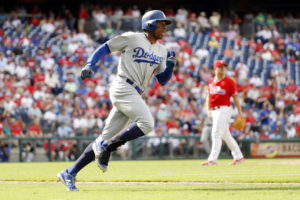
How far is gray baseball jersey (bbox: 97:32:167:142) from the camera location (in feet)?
23.8

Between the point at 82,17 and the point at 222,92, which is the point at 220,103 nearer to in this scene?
the point at 222,92

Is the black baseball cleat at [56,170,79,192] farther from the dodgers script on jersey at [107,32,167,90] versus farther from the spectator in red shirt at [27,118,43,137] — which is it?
the spectator in red shirt at [27,118,43,137]

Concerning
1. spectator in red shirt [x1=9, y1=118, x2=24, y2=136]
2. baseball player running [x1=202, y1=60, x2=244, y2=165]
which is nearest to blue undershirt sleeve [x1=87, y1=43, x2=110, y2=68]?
baseball player running [x1=202, y1=60, x2=244, y2=165]

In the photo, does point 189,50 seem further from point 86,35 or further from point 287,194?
point 287,194

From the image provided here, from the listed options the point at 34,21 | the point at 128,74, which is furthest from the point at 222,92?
the point at 34,21

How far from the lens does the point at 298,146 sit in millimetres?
17797

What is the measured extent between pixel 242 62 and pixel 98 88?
19.2 ft

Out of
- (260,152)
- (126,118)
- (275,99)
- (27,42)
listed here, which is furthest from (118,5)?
(126,118)

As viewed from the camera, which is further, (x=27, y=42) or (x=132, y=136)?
(x=27, y=42)

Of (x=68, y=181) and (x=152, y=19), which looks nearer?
(x=68, y=181)

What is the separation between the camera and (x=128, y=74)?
7336 millimetres

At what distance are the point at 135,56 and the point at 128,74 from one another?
0.75 feet

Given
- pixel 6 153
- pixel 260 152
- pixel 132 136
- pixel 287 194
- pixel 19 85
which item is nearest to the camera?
pixel 287 194

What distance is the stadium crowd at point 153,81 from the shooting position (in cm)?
1817
